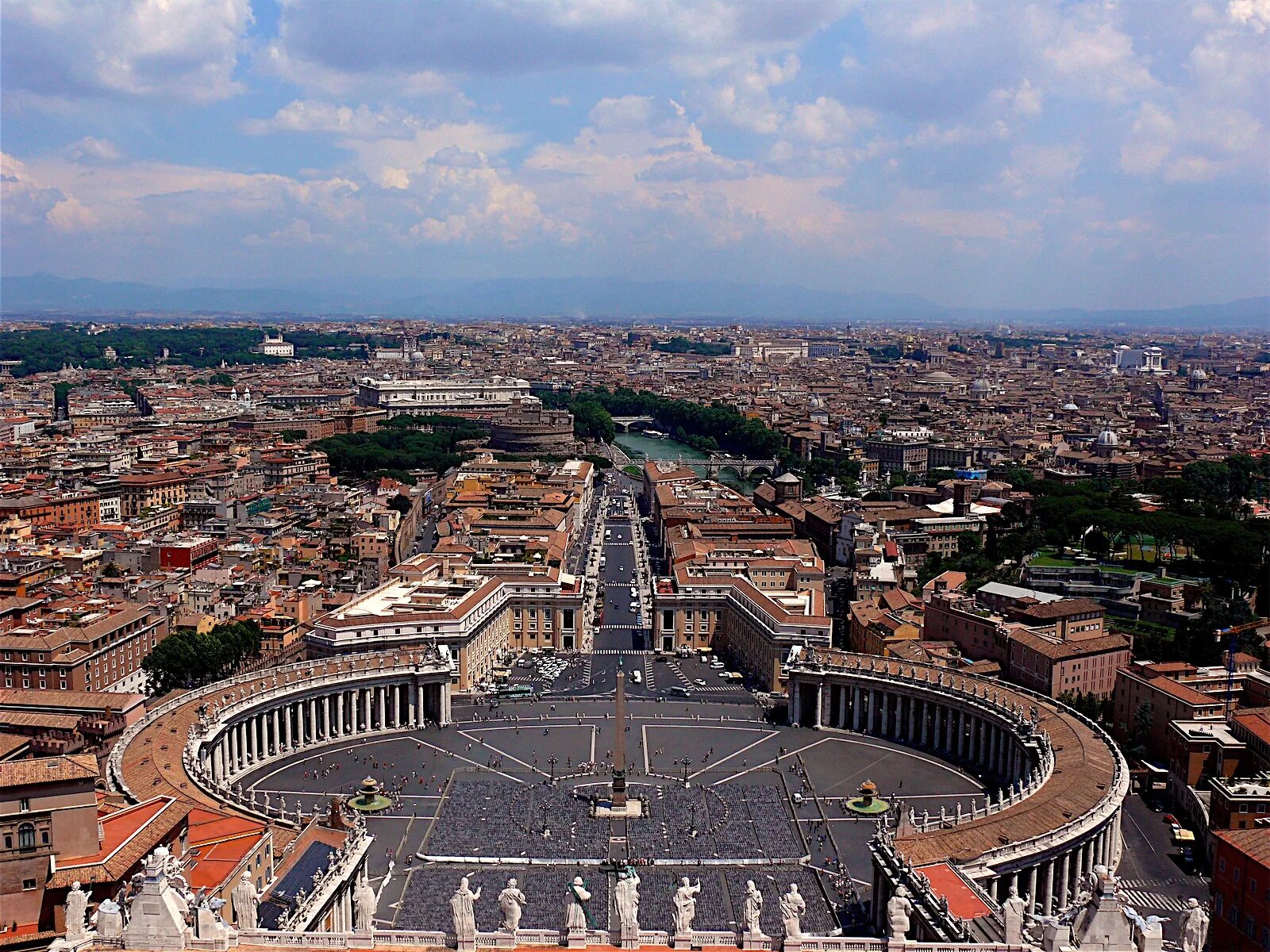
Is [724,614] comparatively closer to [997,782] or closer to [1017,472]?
[997,782]

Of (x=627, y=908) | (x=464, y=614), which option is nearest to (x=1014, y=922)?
(x=627, y=908)

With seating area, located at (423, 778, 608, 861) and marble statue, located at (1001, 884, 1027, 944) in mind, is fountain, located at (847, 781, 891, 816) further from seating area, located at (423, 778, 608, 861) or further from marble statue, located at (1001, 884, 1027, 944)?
marble statue, located at (1001, 884, 1027, 944)

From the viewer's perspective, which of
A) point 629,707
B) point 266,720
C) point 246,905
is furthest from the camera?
point 629,707

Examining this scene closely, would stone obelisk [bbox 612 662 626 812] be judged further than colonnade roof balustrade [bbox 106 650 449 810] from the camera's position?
Yes

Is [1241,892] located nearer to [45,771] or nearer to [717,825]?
[717,825]

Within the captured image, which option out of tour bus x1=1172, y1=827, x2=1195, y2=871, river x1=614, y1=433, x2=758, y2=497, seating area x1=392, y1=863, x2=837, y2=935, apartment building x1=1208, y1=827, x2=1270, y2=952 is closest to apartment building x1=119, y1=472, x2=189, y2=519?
river x1=614, y1=433, x2=758, y2=497

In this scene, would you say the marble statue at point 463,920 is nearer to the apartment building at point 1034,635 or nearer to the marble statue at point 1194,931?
the marble statue at point 1194,931

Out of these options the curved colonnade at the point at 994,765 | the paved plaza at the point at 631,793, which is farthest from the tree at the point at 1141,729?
the paved plaza at the point at 631,793
